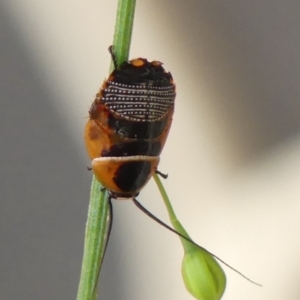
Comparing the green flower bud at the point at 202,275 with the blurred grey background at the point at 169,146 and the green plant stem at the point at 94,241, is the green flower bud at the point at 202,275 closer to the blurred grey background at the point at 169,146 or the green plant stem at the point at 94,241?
the green plant stem at the point at 94,241

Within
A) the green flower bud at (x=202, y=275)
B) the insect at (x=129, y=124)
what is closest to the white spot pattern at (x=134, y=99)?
the insect at (x=129, y=124)

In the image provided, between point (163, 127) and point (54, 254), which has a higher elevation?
point (163, 127)

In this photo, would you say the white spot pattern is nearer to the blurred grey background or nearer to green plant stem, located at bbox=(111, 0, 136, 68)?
green plant stem, located at bbox=(111, 0, 136, 68)

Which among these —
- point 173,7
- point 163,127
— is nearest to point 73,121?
point 173,7

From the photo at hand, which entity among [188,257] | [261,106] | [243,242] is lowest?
[243,242]

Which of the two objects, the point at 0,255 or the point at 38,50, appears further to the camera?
the point at 0,255

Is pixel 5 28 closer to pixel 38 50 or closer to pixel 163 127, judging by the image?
pixel 38 50
